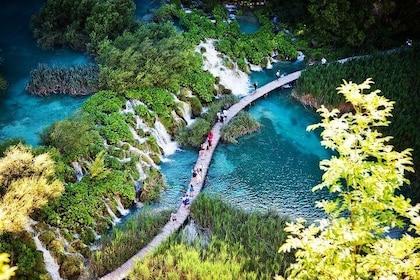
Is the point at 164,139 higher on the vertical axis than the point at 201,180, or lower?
higher

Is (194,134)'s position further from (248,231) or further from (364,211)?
(364,211)

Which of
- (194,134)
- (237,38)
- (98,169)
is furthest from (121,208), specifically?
(237,38)

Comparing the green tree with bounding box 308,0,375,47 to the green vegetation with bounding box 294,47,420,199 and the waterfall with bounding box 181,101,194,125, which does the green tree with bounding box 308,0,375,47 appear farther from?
the waterfall with bounding box 181,101,194,125

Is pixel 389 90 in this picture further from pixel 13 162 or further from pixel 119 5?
pixel 13 162

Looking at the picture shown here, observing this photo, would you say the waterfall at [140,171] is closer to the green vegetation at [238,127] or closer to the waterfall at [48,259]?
the green vegetation at [238,127]

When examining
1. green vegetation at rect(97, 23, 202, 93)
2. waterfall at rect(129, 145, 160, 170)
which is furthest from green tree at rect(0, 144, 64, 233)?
green vegetation at rect(97, 23, 202, 93)

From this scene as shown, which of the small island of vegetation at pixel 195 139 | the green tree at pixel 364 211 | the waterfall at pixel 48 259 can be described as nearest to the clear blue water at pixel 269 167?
the small island of vegetation at pixel 195 139

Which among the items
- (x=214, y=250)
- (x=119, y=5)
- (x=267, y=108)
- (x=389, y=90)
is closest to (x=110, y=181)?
(x=214, y=250)
